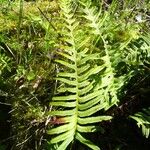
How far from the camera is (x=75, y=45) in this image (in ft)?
8.83

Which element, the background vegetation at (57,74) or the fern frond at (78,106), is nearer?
the fern frond at (78,106)

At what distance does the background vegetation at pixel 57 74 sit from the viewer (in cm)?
262

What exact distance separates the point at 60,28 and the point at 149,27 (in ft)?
2.17

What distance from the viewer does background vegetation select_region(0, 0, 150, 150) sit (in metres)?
2.62

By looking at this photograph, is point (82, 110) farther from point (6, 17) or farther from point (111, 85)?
point (6, 17)

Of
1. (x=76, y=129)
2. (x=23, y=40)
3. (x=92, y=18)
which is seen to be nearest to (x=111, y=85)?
(x=76, y=129)

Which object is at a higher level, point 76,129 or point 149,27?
point 149,27

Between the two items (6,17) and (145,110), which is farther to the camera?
(6,17)

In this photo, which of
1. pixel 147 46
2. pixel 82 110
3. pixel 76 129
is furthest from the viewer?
pixel 147 46

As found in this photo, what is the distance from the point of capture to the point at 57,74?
247 centimetres

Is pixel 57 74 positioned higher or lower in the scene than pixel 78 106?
higher

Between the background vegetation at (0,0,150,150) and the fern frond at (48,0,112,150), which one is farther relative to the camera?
the background vegetation at (0,0,150,150)

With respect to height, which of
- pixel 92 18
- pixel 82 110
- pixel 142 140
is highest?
pixel 92 18

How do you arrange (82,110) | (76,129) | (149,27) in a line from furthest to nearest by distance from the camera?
(149,27), (82,110), (76,129)
